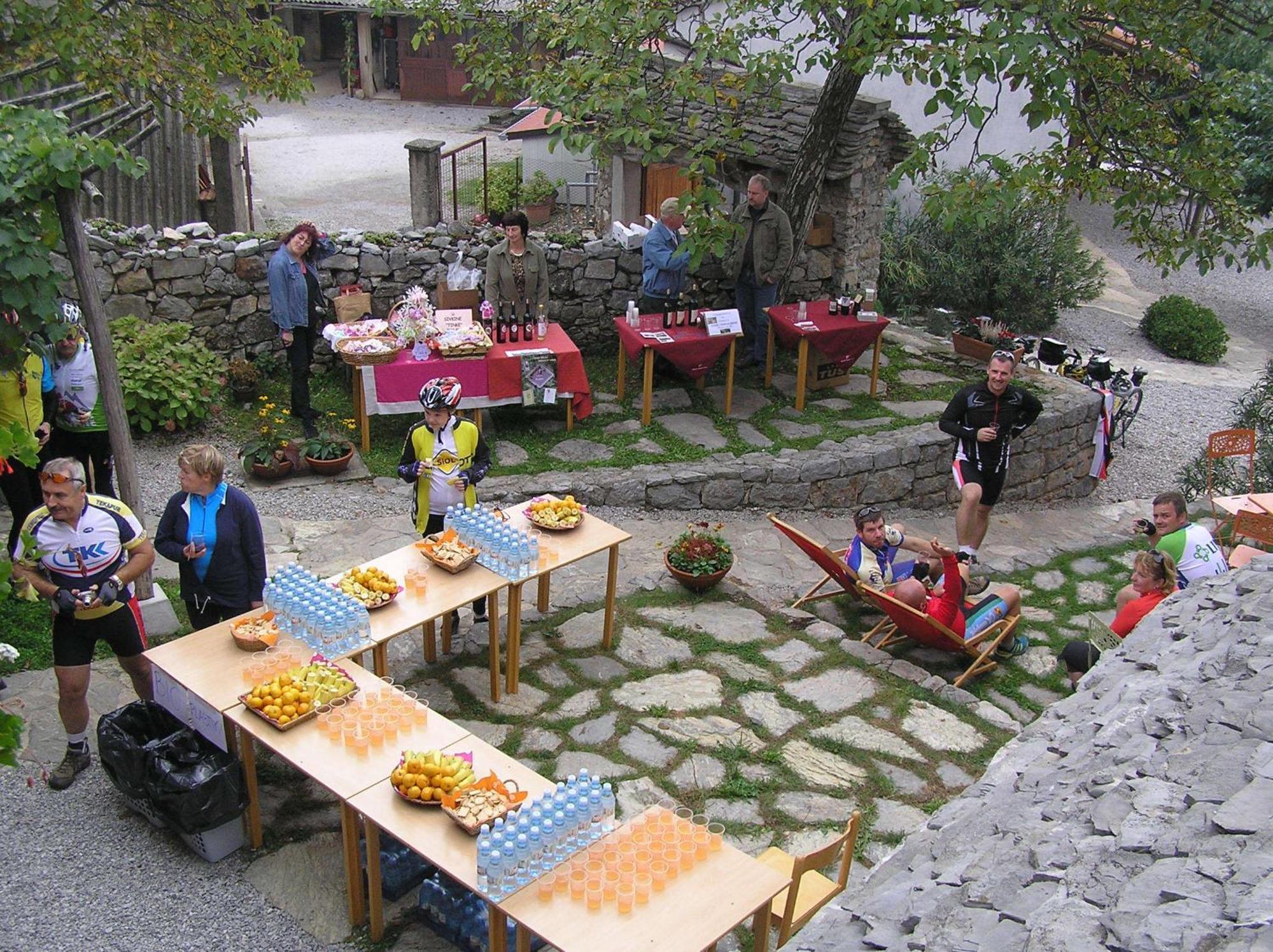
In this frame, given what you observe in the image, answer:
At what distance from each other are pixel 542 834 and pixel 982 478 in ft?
18.5

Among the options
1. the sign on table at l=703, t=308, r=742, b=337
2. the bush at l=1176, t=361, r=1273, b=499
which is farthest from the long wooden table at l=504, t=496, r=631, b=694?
the bush at l=1176, t=361, r=1273, b=499

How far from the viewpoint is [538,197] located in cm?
1848

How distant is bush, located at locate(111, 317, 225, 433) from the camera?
977cm

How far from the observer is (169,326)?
10258 millimetres

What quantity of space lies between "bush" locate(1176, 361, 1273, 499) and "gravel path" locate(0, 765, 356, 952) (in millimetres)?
9390

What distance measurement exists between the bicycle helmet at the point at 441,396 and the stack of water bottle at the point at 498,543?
2.15 ft

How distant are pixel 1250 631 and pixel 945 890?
2030mm

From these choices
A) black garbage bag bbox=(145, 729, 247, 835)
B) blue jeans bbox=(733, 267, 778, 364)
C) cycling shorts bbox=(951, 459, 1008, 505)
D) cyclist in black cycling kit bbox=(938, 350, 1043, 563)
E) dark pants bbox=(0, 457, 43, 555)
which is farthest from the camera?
blue jeans bbox=(733, 267, 778, 364)

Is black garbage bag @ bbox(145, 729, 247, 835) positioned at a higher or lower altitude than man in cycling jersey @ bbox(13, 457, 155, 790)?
lower

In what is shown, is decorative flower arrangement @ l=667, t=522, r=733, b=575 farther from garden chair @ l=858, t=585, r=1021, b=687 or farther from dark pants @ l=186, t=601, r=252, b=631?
dark pants @ l=186, t=601, r=252, b=631

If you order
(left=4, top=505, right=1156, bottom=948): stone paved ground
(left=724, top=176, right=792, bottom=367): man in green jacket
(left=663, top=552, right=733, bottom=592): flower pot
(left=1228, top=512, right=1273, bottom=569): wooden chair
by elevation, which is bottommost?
(left=4, top=505, right=1156, bottom=948): stone paved ground

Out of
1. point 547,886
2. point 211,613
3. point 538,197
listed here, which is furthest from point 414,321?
point 538,197

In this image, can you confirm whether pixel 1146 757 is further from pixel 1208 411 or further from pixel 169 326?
pixel 1208 411

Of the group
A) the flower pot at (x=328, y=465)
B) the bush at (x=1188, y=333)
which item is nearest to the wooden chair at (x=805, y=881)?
the flower pot at (x=328, y=465)
